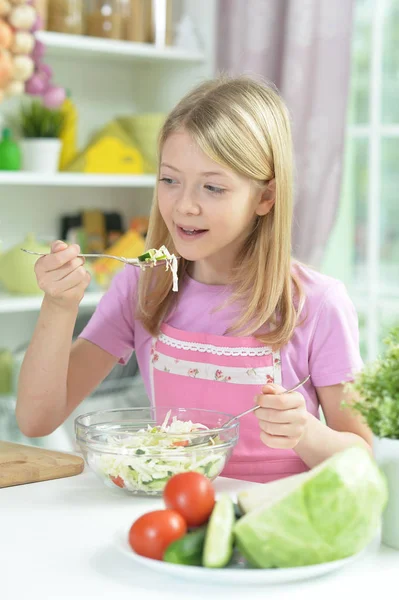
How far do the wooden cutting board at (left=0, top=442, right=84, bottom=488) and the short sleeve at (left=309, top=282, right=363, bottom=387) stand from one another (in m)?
0.45

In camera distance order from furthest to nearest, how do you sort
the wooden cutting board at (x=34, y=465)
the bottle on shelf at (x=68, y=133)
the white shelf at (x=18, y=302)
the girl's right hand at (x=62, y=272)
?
1. the bottle on shelf at (x=68, y=133)
2. the white shelf at (x=18, y=302)
3. the girl's right hand at (x=62, y=272)
4. the wooden cutting board at (x=34, y=465)

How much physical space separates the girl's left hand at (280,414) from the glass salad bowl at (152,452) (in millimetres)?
64

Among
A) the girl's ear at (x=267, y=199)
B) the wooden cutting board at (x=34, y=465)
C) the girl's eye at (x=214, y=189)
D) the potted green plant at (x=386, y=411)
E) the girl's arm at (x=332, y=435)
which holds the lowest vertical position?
the wooden cutting board at (x=34, y=465)

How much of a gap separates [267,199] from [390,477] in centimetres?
73

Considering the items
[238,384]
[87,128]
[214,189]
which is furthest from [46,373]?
[87,128]

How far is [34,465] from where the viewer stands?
144 centimetres

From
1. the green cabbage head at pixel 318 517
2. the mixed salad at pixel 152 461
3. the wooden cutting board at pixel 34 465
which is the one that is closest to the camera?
the green cabbage head at pixel 318 517

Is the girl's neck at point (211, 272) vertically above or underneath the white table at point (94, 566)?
above

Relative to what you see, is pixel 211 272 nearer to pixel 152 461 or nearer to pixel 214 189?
pixel 214 189

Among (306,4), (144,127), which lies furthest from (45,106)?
(306,4)

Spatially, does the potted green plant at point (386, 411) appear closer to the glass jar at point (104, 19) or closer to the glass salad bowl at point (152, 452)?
the glass salad bowl at point (152, 452)

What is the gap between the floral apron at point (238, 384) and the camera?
5.32ft

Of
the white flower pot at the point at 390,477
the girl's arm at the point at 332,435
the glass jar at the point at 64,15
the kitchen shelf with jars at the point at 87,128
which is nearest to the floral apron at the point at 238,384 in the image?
the girl's arm at the point at 332,435

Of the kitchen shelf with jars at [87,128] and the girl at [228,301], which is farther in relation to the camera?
A: the kitchen shelf with jars at [87,128]
